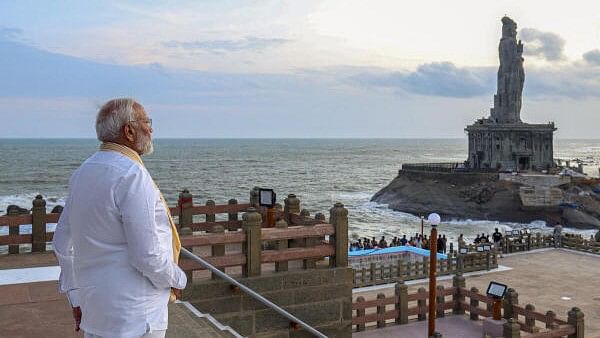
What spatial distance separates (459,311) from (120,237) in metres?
15.0

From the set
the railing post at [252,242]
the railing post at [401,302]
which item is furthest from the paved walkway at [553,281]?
the railing post at [252,242]

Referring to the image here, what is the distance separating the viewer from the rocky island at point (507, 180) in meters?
65.6

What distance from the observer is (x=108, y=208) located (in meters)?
3.64

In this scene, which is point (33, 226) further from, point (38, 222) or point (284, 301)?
point (284, 301)

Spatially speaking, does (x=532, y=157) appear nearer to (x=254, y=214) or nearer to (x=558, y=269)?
(x=558, y=269)

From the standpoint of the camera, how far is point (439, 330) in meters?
15.7

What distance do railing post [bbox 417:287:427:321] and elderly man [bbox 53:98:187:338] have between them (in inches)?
529

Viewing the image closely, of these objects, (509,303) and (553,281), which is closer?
(509,303)

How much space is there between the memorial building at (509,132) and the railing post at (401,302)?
222 ft

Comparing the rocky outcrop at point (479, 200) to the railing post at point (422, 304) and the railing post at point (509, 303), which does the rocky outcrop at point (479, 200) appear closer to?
the railing post at point (509, 303)

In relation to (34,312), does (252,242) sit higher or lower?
higher

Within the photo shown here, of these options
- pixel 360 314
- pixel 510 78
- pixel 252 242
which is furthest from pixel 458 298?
pixel 510 78

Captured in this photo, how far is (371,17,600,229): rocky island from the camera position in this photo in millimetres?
65625

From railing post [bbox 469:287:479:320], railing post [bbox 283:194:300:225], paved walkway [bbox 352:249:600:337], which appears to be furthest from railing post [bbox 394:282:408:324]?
railing post [bbox 283:194:300:225]
